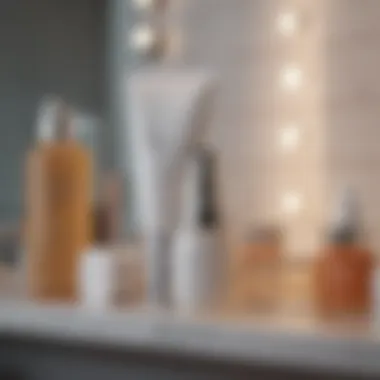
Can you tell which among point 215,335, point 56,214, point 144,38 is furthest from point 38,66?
point 215,335

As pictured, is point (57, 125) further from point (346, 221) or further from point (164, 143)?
point (346, 221)

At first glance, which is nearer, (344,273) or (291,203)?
(344,273)

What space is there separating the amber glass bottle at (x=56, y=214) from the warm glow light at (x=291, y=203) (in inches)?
8.1

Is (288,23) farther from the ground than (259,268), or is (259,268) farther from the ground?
(288,23)

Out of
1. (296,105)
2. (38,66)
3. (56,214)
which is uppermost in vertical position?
(38,66)

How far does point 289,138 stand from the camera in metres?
0.89

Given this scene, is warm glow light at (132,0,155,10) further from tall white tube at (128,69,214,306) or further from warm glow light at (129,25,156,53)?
tall white tube at (128,69,214,306)

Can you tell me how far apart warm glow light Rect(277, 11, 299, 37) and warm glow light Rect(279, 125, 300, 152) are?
10 cm

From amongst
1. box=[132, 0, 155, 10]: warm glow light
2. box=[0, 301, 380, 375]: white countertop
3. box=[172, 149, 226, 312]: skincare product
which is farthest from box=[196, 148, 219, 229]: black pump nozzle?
box=[132, 0, 155, 10]: warm glow light

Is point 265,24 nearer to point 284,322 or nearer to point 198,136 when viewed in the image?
point 198,136

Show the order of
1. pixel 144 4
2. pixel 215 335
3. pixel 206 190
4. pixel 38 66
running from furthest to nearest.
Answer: pixel 38 66, pixel 144 4, pixel 206 190, pixel 215 335

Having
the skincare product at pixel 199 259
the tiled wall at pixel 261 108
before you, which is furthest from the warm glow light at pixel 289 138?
the skincare product at pixel 199 259

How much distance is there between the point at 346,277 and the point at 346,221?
55mm

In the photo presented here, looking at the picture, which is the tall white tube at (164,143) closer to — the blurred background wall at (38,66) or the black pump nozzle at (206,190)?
the black pump nozzle at (206,190)
